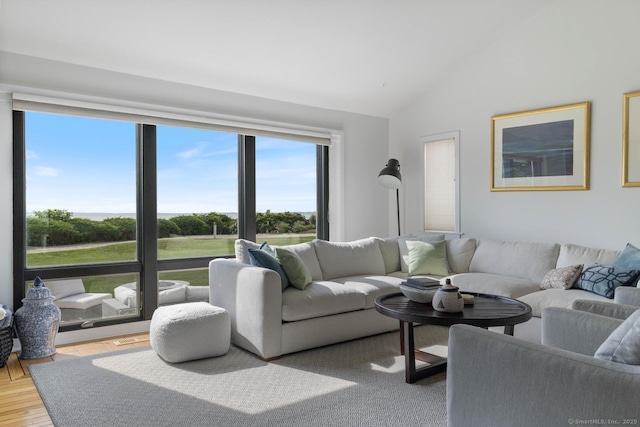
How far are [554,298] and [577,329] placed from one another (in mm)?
1798

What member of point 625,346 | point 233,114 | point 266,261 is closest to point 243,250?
point 266,261

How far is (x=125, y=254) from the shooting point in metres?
4.34

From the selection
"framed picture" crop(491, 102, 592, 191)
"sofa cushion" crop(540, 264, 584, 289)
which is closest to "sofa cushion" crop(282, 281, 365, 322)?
"sofa cushion" crop(540, 264, 584, 289)

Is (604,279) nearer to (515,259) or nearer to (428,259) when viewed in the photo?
(515,259)

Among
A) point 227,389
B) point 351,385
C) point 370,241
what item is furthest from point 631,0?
point 227,389

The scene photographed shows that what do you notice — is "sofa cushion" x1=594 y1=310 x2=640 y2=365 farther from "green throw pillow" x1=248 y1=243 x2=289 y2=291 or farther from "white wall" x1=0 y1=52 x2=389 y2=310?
"white wall" x1=0 y1=52 x2=389 y2=310

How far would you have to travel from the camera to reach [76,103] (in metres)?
3.91

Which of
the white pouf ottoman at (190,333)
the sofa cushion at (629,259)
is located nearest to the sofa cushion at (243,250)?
the white pouf ottoman at (190,333)

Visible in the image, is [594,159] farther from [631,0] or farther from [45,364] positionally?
[45,364]

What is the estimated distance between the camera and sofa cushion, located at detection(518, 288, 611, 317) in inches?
140

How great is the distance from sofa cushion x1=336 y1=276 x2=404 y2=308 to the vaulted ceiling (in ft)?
7.02

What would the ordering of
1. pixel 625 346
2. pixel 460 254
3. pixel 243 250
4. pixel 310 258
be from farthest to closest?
pixel 460 254, pixel 310 258, pixel 243 250, pixel 625 346

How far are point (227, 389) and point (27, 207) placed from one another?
2302mm

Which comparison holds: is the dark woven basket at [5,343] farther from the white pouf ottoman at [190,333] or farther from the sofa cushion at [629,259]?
the sofa cushion at [629,259]
